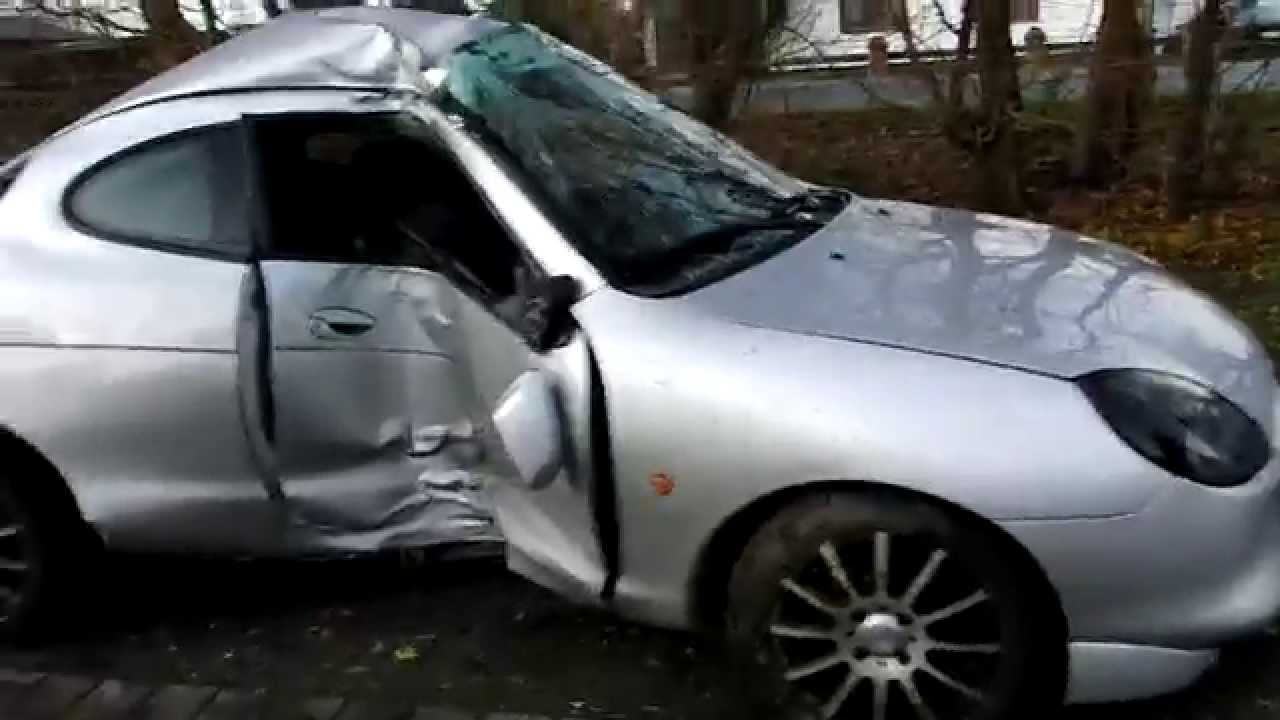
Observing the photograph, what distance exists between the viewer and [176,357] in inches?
181

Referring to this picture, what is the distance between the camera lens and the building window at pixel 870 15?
8867 mm

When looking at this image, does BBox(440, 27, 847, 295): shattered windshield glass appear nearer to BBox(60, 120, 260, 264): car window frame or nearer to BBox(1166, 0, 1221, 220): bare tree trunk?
BBox(60, 120, 260, 264): car window frame

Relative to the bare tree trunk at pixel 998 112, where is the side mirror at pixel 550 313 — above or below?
above

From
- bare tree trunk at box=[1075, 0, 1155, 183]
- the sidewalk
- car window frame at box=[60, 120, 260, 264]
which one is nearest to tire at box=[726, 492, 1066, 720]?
the sidewalk

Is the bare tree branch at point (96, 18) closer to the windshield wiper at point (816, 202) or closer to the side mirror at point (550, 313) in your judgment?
the windshield wiper at point (816, 202)

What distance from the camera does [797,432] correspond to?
3814 mm

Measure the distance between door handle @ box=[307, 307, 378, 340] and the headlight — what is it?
6.21 ft

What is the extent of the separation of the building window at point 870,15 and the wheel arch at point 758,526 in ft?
17.7

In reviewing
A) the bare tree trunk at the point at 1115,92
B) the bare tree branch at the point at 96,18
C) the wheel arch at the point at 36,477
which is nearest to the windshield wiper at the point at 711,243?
the wheel arch at the point at 36,477

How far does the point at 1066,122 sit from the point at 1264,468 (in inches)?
239

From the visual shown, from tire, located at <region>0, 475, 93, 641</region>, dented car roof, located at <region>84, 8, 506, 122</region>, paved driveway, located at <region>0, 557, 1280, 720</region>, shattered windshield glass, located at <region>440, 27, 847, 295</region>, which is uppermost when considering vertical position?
dented car roof, located at <region>84, 8, 506, 122</region>

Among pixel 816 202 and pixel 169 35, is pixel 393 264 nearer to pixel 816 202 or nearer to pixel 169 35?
pixel 816 202

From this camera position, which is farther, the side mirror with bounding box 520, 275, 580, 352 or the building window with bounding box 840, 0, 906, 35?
the building window with bounding box 840, 0, 906, 35

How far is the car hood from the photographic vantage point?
3951 millimetres
